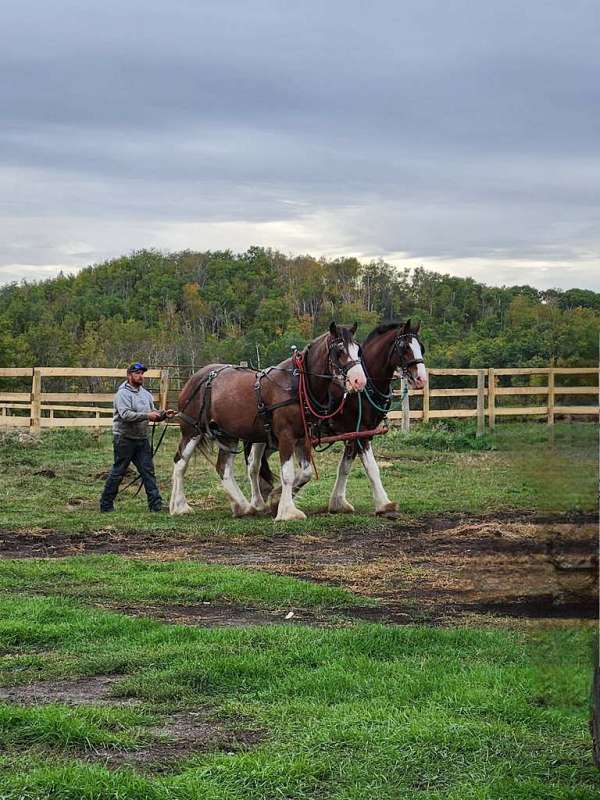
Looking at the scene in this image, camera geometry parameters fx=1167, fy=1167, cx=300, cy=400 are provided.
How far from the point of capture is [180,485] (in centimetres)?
1367

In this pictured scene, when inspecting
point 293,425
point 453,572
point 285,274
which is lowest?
point 453,572

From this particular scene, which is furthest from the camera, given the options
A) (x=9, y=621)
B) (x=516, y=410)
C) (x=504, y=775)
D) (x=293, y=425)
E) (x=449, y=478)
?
(x=449, y=478)

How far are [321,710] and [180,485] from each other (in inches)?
334

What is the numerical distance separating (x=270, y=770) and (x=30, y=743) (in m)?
1.11

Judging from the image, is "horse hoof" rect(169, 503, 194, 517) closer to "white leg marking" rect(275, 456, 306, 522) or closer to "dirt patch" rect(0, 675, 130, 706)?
"white leg marking" rect(275, 456, 306, 522)

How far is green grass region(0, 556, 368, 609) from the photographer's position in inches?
323

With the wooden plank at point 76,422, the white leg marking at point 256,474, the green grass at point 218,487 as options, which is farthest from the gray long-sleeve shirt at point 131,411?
the wooden plank at point 76,422

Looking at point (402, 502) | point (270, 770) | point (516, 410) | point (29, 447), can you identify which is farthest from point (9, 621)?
point (29, 447)

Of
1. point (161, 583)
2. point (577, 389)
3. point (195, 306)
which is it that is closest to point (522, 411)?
point (577, 389)

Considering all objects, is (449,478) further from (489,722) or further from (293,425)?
(489,722)

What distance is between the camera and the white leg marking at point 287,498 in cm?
1262

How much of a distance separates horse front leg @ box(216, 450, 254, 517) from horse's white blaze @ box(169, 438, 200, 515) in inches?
16.6

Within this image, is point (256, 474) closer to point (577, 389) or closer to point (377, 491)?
point (377, 491)

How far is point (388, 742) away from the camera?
4.85 meters
